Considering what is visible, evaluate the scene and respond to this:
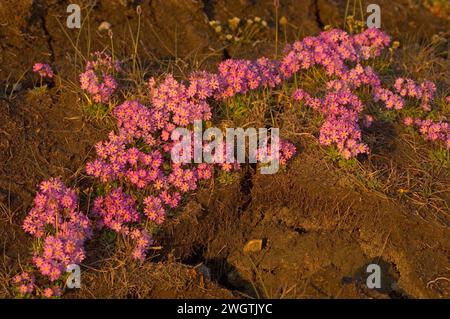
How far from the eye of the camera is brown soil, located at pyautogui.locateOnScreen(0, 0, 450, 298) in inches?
148

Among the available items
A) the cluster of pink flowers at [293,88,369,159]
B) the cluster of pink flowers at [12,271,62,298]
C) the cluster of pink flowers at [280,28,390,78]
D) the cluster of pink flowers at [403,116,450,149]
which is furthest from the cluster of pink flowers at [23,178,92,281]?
the cluster of pink flowers at [403,116,450,149]

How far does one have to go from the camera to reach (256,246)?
417 centimetres

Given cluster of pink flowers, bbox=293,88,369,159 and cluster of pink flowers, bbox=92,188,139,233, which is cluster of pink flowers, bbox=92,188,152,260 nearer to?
cluster of pink flowers, bbox=92,188,139,233

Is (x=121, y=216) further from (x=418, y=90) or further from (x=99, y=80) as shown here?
(x=418, y=90)

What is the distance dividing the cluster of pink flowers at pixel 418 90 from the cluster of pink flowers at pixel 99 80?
2.25 meters

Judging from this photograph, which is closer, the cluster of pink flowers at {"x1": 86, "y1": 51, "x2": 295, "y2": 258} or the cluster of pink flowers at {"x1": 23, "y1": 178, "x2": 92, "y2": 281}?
the cluster of pink flowers at {"x1": 23, "y1": 178, "x2": 92, "y2": 281}

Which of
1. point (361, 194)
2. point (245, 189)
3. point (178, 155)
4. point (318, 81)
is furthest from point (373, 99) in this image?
point (178, 155)

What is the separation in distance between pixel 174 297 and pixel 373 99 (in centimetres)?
232

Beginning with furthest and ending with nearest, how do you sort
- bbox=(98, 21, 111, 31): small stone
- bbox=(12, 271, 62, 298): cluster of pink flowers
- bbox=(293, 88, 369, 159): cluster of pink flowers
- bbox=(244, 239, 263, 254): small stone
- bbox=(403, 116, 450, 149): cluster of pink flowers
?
bbox=(98, 21, 111, 31): small stone, bbox=(403, 116, 450, 149): cluster of pink flowers, bbox=(293, 88, 369, 159): cluster of pink flowers, bbox=(244, 239, 263, 254): small stone, bbox=(12, 271, 62, 298): cluster of pink flowers

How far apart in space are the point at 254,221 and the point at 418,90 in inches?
68.3

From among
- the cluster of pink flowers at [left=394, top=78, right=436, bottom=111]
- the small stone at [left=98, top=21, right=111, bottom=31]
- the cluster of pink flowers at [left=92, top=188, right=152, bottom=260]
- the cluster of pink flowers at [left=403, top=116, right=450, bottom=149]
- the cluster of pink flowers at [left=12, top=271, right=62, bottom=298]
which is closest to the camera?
the cluster of pink flowers at [left=12, top=271, right=62, bottom=298]

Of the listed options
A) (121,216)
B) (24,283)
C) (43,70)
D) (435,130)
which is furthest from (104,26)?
(435,130)

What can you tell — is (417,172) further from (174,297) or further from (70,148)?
(70,148)

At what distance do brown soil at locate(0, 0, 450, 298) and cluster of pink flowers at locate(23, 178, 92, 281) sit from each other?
0.14 metres
